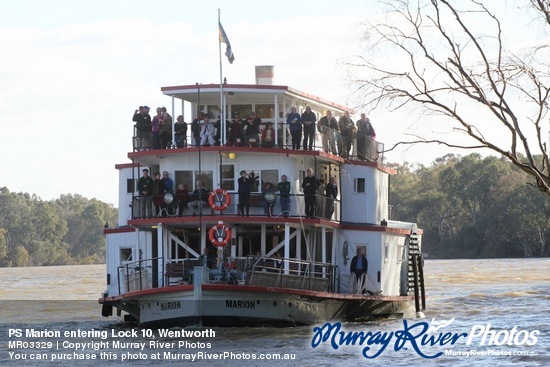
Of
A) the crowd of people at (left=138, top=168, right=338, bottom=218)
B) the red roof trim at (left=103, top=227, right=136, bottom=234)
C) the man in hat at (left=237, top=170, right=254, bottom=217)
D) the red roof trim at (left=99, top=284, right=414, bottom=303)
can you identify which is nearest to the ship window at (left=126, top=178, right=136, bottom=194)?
the red roof trim at (left=103, top=227, right=136, bottom=234)

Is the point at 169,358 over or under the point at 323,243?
under

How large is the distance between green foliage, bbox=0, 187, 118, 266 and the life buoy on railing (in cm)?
11350

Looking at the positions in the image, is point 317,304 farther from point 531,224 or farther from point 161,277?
point 531,224

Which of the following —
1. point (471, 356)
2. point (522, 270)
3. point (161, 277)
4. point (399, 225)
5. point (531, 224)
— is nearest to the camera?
point (471, 356)

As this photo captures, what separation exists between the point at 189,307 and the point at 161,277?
3.03 m

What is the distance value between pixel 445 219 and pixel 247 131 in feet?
295

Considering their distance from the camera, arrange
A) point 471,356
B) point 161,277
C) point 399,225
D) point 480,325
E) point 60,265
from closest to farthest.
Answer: point 471,356
point 161,277
point 480,325
point 399,225
point 60,265

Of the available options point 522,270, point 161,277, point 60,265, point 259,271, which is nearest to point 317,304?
point 259,271

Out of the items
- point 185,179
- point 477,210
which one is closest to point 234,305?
point 185,179

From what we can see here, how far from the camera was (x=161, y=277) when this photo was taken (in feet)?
114

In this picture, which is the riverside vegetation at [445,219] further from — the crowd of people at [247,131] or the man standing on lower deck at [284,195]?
the man standing on lower deck at [284,195]

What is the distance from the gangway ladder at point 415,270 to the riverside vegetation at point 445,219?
64.5 meters

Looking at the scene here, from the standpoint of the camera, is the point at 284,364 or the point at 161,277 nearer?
the point at 284,364

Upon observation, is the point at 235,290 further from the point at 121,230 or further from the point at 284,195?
the point at 121,230
